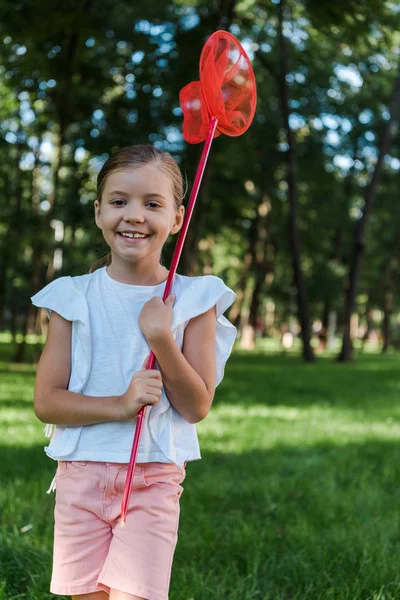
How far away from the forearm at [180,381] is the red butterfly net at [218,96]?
163mm

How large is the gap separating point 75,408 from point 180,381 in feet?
0.98

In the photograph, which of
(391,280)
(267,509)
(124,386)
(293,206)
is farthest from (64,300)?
(391,280)

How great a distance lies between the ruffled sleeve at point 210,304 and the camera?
2404mm

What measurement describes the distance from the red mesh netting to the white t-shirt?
485 millimetres

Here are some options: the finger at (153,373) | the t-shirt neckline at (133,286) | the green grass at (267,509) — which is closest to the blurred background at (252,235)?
the green grass at (267,509)

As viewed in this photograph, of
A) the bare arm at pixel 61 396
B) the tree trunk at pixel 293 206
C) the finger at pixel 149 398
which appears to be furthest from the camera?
the tree trunk at pixel 293 206

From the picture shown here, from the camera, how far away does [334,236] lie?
32438mm

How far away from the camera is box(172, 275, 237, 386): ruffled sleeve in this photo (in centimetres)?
240

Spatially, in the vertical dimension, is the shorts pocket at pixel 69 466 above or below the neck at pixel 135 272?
below

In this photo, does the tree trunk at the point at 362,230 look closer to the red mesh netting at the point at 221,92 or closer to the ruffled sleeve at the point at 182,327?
the red mesh netting at the point at 221,92

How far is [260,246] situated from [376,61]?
11267 millimetres

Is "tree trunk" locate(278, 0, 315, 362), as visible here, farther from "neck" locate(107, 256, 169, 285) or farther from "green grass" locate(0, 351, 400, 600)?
"neck" locate(107, 256, 169, 285)

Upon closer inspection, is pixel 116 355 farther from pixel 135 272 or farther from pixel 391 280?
pixel 391 280

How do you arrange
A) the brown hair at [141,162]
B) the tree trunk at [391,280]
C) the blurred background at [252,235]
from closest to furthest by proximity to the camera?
1. the brown hair at [141,162]
2. the blurred background at [252,235]
3. the tree trunk at [391,280]
